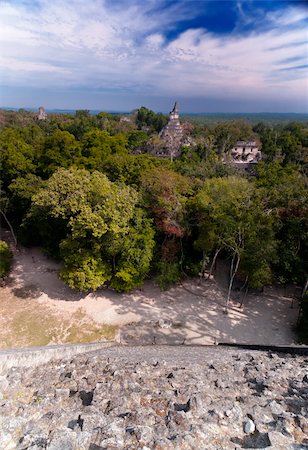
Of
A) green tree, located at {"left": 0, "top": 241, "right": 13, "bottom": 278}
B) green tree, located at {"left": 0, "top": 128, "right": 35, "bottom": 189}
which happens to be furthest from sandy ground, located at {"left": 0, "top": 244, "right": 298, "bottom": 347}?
green tree, located at {"left": 0, "top": 128, "right": 35, "bottom": 189}

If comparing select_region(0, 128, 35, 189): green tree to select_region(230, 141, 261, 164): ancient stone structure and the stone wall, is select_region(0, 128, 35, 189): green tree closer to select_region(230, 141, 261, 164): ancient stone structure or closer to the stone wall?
the stone wall

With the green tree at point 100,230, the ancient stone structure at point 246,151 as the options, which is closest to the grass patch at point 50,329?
the green tree at point 100,230

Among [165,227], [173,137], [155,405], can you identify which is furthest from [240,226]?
[173,137]

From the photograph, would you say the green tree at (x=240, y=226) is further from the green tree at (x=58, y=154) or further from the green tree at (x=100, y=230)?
the green tree at (x=58, y=154)

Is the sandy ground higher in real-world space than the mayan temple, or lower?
lower

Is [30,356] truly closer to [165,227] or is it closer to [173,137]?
[165,227]

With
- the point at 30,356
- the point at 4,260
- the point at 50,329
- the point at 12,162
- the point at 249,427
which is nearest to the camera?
the point at 249,427
